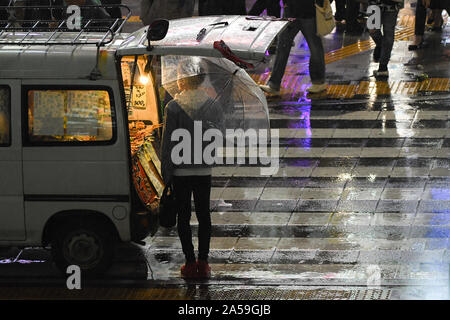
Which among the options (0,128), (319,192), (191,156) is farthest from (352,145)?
(0,128)

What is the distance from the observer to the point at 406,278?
8.51 meters

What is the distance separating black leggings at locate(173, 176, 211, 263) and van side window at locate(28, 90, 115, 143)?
2.43 ft

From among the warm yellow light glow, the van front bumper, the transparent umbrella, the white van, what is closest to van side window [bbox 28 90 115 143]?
the white van

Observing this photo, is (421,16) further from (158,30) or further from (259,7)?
(158,30)

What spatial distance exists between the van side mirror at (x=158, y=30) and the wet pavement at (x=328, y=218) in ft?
6.86

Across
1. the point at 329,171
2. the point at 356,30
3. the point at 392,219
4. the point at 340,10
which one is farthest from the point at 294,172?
the point at 340,10

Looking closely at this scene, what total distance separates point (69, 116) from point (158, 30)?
1027 mm

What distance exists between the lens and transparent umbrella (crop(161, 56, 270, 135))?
27.5ft

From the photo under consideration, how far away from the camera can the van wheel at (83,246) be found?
855 centimetres

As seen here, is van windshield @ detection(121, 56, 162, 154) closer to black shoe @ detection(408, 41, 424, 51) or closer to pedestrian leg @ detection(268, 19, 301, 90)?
pedestrian leg @ detection(268, 19, 301, 90)

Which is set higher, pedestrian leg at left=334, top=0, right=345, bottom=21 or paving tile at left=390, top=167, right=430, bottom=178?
pedestrian leg at left=334, top=0, right=345, bottom=21

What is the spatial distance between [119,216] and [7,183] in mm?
971

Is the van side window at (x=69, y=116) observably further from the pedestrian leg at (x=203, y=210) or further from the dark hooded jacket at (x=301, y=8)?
the dark hooded jacket at (x=301, y=8)

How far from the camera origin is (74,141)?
8.37 metres
